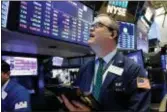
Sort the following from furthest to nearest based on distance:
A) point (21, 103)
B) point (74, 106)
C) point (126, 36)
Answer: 1. point (126, 36)
2. point (21, 103)
3. point (74, 106)

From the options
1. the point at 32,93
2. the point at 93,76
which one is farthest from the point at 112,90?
the point at 32,93

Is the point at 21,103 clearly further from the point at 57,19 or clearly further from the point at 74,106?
the point at 74,106

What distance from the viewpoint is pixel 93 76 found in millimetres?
1873

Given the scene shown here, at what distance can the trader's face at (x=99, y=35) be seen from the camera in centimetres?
188

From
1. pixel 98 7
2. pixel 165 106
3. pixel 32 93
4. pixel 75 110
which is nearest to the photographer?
pixel 75 110

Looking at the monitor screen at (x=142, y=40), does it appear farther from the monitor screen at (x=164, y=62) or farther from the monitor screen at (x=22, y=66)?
the monitor screen at (x=22, y=66)

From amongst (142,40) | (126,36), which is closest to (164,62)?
(126,36)

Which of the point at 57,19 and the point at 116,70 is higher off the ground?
the point at 57,19

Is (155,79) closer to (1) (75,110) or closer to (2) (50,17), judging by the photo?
(2) (50,17)

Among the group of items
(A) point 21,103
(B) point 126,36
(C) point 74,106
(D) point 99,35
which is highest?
(B) point 126,36

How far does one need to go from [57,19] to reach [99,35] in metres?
0.76

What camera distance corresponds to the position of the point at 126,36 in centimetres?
396

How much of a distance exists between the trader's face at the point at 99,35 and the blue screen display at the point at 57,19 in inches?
21.5

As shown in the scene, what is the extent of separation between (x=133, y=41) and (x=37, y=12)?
1968 millimetres
